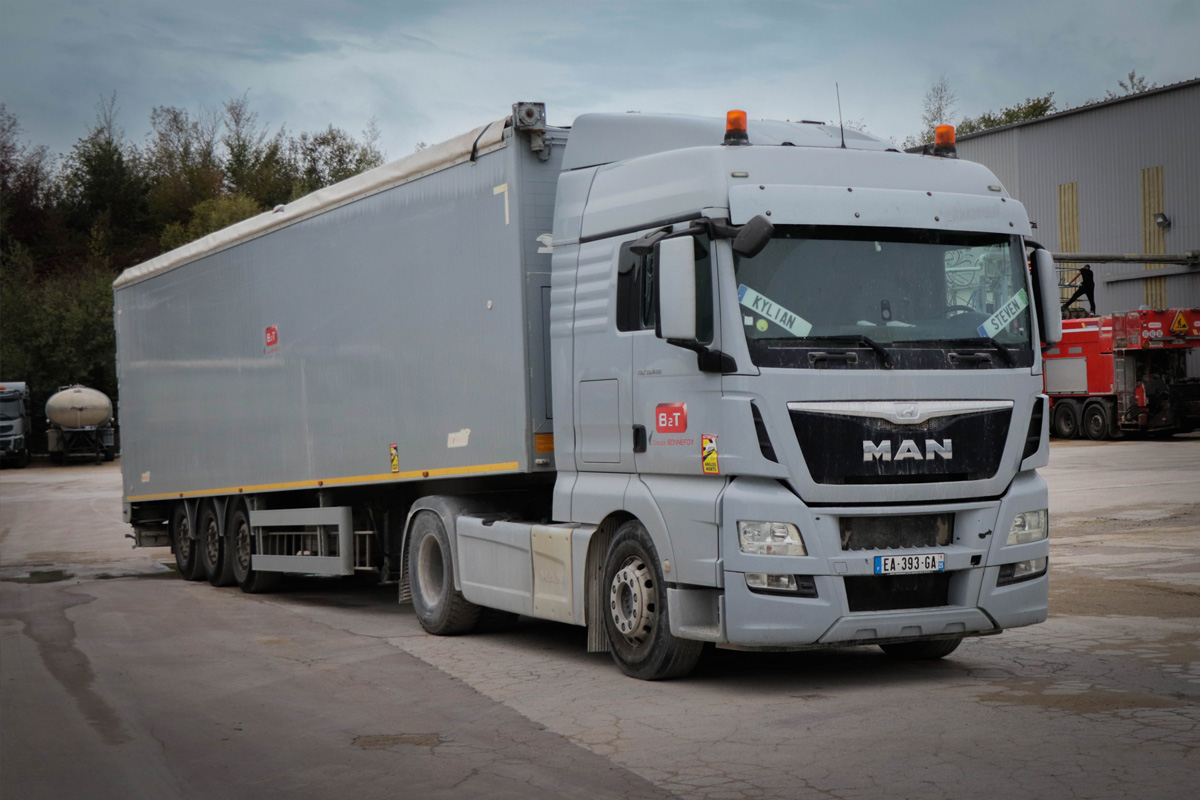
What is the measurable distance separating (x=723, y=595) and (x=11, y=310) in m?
60.0

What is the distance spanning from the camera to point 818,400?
758cm

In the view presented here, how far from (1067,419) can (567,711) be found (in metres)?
33.5

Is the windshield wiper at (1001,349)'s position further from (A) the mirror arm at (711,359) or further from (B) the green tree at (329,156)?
(B) the green tree at (329,156)

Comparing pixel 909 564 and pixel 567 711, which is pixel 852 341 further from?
pixel 567 711

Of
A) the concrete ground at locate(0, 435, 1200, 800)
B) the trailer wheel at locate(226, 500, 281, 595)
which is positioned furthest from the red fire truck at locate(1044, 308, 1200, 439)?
the trailer wheel at locate(226, 500, 281, 595)

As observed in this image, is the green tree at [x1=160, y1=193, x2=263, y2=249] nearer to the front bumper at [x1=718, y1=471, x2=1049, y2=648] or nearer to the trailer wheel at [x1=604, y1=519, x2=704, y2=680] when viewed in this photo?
the trailer wheel at [x1=604, y1=519, x2=704, y2=680]

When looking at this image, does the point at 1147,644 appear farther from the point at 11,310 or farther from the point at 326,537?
the point at 11,310

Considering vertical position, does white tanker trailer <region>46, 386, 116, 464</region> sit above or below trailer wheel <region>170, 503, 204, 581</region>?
above

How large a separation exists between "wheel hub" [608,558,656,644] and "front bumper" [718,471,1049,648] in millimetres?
746

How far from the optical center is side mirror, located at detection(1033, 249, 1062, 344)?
8.39 m

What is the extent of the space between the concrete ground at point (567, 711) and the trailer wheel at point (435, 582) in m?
0.25

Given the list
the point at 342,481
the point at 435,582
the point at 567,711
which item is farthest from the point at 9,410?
the point at 567,711

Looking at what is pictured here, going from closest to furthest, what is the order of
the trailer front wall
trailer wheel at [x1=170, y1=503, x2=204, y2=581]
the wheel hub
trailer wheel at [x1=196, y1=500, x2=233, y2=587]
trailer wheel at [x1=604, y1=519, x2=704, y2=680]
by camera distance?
trailer wheel at [x1=604, y1=519, x2=704, y2=680] → the wheel hub → the trailer front wall → trailer wheel at [x1=196, y1=500, x2=233, y2=587] → trailer wheel at [x1=170, y1=503, x2=204, y2=581]

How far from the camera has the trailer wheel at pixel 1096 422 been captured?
36500 mm
